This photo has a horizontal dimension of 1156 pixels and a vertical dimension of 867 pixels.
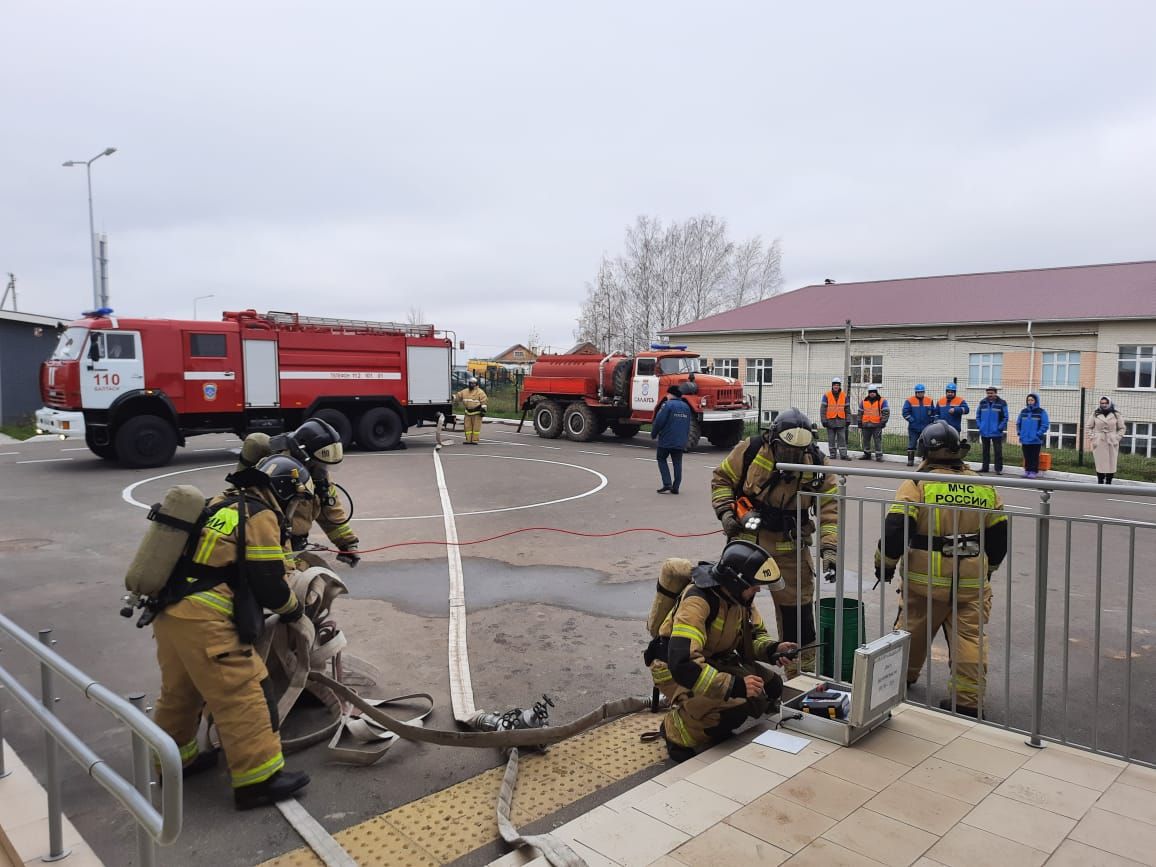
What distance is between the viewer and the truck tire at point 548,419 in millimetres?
21203

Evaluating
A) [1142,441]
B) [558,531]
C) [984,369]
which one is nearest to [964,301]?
[984,369]

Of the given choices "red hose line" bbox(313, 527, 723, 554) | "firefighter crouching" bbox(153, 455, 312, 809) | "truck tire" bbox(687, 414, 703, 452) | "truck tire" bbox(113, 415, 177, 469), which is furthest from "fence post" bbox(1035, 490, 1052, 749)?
"truck tire" bbox(113, 415, 177, 469)

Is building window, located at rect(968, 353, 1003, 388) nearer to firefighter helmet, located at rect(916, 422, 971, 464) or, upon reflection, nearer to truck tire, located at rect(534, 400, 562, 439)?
truck tire, located at rect(534, 400, 562, 439)

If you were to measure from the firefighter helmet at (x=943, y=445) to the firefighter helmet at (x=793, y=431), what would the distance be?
2.24 ft

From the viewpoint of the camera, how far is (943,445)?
4.45m

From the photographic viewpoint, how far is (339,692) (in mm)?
4238

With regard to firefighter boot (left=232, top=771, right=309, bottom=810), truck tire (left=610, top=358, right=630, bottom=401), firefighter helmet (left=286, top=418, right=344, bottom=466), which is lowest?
firefighter boot (left=232, top=771, right=309, bottom=810)

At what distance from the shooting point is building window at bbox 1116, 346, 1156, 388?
24312mm

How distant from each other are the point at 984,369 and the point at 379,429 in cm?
2097

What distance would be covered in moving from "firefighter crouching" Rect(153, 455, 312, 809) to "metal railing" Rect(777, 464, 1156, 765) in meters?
2.69

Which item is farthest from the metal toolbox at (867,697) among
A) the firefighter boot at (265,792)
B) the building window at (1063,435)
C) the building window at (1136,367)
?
the building window at (1136,367)

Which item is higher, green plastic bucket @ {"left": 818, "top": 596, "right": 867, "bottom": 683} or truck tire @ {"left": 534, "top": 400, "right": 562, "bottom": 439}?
truck tire @ {"left": 534, "top": 400, "right": 562, "bottom": 439}

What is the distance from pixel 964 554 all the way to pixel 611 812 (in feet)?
7.97

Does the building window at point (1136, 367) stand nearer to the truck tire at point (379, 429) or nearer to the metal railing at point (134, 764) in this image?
the truck tire at point (379, 429)
